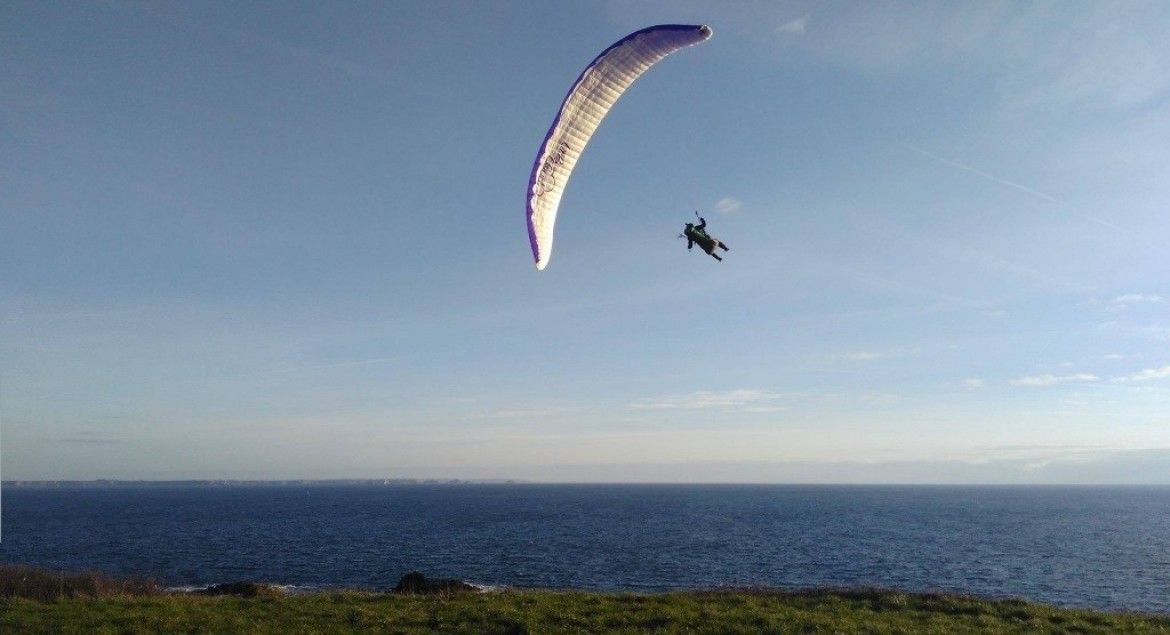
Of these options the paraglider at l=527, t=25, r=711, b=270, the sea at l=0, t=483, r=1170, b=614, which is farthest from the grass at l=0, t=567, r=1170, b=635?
the sea at l=0, t=483, r=1170, b=614

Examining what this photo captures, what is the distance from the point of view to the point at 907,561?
5706cm

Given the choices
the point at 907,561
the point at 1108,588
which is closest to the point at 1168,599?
the point at 1108,588

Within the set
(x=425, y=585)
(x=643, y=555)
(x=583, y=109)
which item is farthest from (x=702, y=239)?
(x=643, y=555)

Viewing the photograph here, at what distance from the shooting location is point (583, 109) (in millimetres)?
19031

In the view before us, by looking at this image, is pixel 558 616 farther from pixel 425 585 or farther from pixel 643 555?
pixel 643 555

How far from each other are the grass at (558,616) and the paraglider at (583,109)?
9052 millimetres

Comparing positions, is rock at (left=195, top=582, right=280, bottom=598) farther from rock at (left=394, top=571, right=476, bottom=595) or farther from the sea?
the sea

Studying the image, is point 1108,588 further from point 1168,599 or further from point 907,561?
point 907,561

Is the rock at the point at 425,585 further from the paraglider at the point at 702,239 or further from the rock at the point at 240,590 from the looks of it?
the paraglider at the point at 702,239

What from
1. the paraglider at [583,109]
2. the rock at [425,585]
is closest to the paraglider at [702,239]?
the paraglider at [583,109]

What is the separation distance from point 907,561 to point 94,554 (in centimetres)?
6931

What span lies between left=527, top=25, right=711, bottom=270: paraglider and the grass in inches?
356

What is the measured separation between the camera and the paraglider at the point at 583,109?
18.2 m

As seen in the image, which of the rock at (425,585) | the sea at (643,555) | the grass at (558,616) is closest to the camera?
the grass at (558,616)
